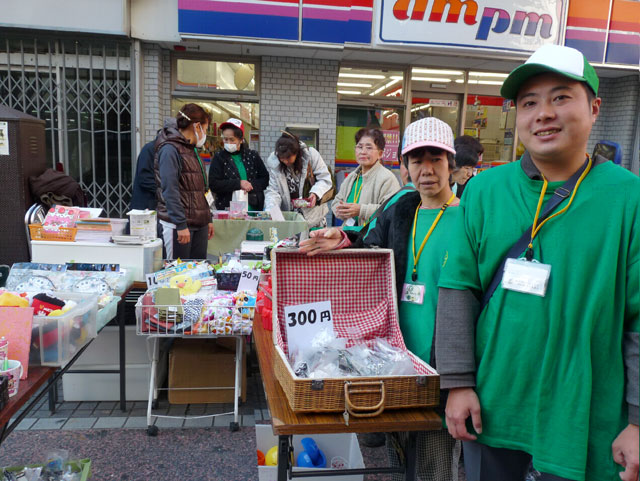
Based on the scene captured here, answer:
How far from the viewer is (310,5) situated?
6234 millimetres

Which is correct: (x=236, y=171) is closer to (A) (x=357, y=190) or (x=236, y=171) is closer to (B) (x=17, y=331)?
(A) (x=357, y=190)

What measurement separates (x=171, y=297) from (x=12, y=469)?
109cm

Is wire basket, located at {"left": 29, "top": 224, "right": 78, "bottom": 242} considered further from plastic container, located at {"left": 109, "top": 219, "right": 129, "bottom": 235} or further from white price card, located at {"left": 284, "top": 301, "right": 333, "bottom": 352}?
white price card, located at {"left": 284, "top": 301, "right": 333, "bottom": 352}

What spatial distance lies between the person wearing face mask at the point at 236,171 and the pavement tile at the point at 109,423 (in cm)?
274

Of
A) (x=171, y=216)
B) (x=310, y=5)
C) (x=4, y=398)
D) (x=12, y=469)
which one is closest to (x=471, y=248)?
(x=4, y=398)

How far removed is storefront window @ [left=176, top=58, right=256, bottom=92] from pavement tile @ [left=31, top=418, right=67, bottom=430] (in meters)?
5.21

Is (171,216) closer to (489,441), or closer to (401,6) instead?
(489,441)

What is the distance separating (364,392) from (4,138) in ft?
11.9

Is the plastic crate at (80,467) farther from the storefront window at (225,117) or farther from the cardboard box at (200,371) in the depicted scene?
the storefront window at (225,117)

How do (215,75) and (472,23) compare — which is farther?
(215,75)

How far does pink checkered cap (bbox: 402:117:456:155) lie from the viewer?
6.17 feet

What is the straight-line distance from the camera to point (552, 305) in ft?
4.08

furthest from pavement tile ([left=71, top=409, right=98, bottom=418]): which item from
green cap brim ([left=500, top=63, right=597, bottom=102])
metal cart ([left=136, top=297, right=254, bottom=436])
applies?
green cap brim ([left=500, top=63, right=597, bottom=102])

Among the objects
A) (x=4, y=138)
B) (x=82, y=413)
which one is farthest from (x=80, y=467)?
(x=4, y=138)
